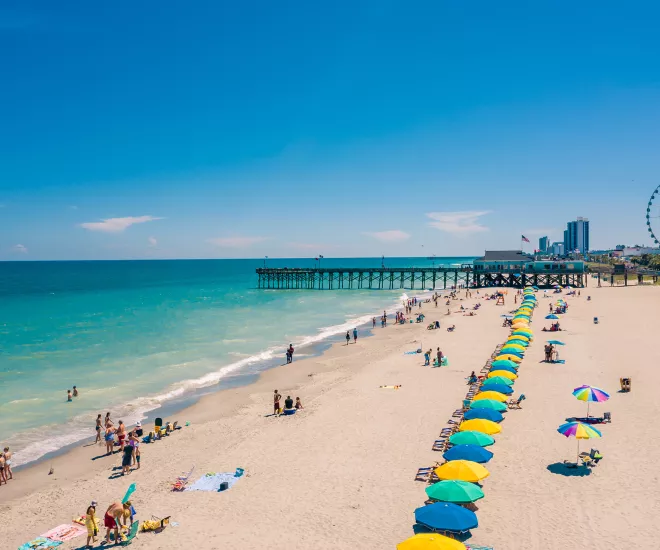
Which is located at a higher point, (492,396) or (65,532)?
(492,396)

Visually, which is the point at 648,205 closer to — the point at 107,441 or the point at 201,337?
the point at 201,337

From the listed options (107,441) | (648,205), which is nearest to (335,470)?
(107,441)

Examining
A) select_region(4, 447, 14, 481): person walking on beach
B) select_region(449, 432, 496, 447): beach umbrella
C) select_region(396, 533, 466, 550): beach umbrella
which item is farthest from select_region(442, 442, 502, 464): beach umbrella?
select_region(4, 447, 14, 481): person walking on beach

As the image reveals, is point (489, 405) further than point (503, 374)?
No

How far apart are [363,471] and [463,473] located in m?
3.15

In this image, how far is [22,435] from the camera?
18.5 meters

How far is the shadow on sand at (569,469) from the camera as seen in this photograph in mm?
12070

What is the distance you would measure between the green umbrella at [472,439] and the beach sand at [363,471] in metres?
0.71

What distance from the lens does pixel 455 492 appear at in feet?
32.1

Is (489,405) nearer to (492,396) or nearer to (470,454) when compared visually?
(492,396)

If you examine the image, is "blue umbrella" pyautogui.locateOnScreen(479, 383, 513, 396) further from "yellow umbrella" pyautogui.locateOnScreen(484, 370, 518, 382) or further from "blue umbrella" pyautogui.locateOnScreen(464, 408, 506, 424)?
"blue umbrella" pyautogui.locateOnScreen(464, 408, 506, 424)

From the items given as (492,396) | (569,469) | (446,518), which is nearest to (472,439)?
(569,469)

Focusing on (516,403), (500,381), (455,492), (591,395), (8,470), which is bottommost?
(8,470)

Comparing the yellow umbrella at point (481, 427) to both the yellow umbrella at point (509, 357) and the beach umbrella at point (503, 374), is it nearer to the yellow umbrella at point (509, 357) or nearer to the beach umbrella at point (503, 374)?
the beach umbrella at point (503, 374)
